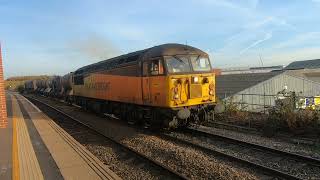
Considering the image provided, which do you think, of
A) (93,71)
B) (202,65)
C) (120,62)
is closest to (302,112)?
(202,65)

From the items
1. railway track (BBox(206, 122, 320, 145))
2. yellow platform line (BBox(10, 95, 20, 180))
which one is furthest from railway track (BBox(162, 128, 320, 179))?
yellow platform line (BBox(10, 95, 20, 180))

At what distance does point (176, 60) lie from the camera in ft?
47.6

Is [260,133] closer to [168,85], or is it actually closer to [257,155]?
[257,155]

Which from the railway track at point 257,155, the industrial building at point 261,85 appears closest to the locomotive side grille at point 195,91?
the railway track at point 257,155

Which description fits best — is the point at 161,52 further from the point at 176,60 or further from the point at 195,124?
the point at 195,124

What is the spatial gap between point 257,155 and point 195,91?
14.4 feet

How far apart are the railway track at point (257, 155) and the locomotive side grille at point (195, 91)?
4.47 ft

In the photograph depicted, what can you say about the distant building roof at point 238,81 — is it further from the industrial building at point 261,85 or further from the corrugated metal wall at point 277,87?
the corrugated metal wall at point 277,87

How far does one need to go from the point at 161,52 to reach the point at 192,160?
5678 mm

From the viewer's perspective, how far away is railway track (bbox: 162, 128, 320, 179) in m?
8.76

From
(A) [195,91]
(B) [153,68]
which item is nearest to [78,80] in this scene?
(B) [153,68]

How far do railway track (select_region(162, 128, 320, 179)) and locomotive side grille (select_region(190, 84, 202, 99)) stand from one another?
1.36 m

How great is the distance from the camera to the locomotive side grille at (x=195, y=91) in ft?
47.1

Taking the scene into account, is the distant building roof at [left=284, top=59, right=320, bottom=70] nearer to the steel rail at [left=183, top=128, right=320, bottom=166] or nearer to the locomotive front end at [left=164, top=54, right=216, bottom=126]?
the locomotive front end at [left=164, top=54, right=216, bottom=126]
